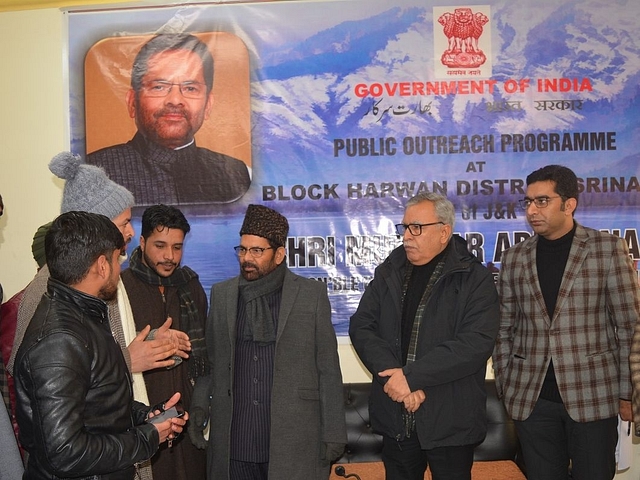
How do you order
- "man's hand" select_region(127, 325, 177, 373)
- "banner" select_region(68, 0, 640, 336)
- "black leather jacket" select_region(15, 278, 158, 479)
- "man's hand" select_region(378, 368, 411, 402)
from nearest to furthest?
1. "black leather jacket" select_region(15, 278, 158, 479)
2. "man's hand" select_region(127, 325, 177, 373)
3. "man's hand" select_region(378, 368, 411, 402)
4. "banner" select_region(68, 0, 640, 336)

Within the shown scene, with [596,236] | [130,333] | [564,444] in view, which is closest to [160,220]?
[130,333]

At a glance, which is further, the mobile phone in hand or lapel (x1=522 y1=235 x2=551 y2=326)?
lapel (x1=522 y1=235 x2=551 y2=326)

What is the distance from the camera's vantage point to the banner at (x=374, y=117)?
404cm

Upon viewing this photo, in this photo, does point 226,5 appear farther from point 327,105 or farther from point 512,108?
point 512,108

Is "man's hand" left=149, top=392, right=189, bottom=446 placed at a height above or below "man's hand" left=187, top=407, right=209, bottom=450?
above

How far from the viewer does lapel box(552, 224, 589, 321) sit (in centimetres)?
300

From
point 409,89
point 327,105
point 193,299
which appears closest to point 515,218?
point 409,89

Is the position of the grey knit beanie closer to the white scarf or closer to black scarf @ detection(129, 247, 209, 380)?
the white scarf

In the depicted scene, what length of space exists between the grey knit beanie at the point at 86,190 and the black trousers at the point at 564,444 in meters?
2.02

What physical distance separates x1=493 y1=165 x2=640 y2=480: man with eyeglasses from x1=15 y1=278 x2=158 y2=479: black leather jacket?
71.5 inches

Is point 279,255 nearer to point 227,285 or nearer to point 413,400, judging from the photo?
point 227,285

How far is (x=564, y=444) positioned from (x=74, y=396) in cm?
224

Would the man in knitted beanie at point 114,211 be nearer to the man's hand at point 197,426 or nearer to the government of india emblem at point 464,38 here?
the man's hand at point 197,426

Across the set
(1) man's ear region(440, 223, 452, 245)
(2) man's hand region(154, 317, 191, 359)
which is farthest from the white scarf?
(1) man's ear region(440, 223, 452, 245)
